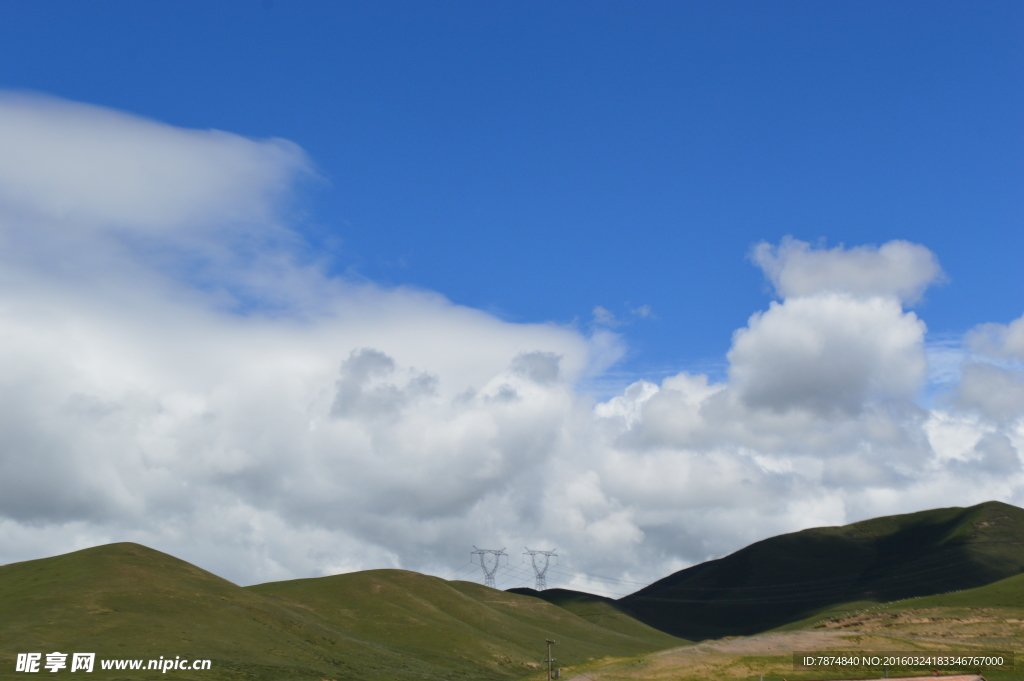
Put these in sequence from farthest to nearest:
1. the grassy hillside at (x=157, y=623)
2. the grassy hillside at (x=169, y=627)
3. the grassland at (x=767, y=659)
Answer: the grassy hillside at (x=157, y=623), the grassy hillside at (x=169, y=627), the grassland at (x=767, y=659)

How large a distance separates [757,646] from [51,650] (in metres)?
109

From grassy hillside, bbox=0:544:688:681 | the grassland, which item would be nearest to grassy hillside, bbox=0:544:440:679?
grassy hillside, bbox=0:544:688:681

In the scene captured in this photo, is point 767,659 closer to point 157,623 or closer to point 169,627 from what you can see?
point 169,627

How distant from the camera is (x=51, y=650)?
12644 centimetres

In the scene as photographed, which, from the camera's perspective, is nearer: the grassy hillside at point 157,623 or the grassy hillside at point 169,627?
the grassy hillside at point 169,627

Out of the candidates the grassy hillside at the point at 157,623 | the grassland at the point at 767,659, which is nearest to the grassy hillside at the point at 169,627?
the grassy hillside at the point at 157,623

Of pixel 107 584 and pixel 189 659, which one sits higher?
pixel 107 584

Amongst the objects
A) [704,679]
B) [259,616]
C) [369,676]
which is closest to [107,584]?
[259,616]

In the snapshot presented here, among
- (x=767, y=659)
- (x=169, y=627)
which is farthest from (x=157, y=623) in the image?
(x=767, y=659)

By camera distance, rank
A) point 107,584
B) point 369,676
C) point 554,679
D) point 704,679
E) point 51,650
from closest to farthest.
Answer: point 704,679 → point 554,679 → point 51,650 → point 369,676 → point 107,584

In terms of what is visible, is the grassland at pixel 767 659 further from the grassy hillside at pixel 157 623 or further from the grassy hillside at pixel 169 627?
the grassy hillside at pixel 157 623

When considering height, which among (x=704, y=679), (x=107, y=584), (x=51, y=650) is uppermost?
(x=107, y=584)

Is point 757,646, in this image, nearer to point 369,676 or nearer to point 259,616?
point 369,676

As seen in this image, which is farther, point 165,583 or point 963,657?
point 165,583
